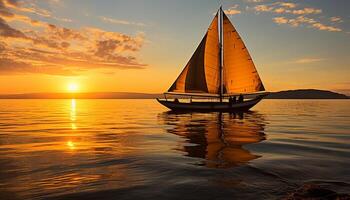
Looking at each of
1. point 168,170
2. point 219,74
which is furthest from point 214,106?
point 168,170

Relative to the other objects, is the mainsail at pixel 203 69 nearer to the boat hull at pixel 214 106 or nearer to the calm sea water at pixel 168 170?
the boat hull at pixel 214 106

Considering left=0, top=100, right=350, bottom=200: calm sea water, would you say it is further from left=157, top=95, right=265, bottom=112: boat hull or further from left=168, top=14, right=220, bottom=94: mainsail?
left=168, top=14, right=220, bottom=94: mainsail

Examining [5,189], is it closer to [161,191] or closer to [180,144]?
[161,191]

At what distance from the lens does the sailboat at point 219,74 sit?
178ft

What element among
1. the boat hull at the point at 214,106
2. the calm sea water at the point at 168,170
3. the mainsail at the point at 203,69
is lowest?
the calm sea water at the point at 168,170

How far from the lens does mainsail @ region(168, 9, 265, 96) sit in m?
54.1

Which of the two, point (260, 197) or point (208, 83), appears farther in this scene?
point (208, 83)

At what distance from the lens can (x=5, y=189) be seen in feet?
24.4

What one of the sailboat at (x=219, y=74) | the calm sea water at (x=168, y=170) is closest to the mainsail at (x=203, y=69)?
the sailboat at (x=219, y=74)

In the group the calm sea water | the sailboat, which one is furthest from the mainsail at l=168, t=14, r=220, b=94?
the calm sea water

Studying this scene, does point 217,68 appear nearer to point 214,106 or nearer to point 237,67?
point 237,67

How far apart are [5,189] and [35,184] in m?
0.70

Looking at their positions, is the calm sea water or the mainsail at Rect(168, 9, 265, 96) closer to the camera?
the calm sea water

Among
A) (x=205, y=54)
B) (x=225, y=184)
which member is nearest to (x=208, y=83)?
(x=205, y=54)
